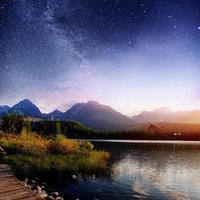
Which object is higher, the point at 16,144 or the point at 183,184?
the point at 16,144

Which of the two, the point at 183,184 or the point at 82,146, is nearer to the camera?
the point at 183,184

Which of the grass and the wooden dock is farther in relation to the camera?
the grass

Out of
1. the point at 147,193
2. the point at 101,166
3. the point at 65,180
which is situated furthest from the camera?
the point at 101,166

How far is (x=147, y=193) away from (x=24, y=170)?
404 inches

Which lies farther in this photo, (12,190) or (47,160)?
(47,160)

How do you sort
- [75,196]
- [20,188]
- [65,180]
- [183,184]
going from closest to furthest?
[20,188], [75,196], [65,180], [183,184]

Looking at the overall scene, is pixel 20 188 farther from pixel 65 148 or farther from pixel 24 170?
pixel 65 148

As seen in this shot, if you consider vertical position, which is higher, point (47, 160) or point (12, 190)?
point (47, 160)

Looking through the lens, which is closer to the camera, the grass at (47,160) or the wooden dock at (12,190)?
the wooden dock at (12,190)

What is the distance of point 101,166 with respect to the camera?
34.3m

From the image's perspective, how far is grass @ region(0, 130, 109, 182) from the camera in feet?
89.3

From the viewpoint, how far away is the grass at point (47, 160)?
2722 centimetres

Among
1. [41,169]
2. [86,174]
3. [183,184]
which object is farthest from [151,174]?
[41,169]

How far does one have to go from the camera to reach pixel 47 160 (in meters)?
30.8
